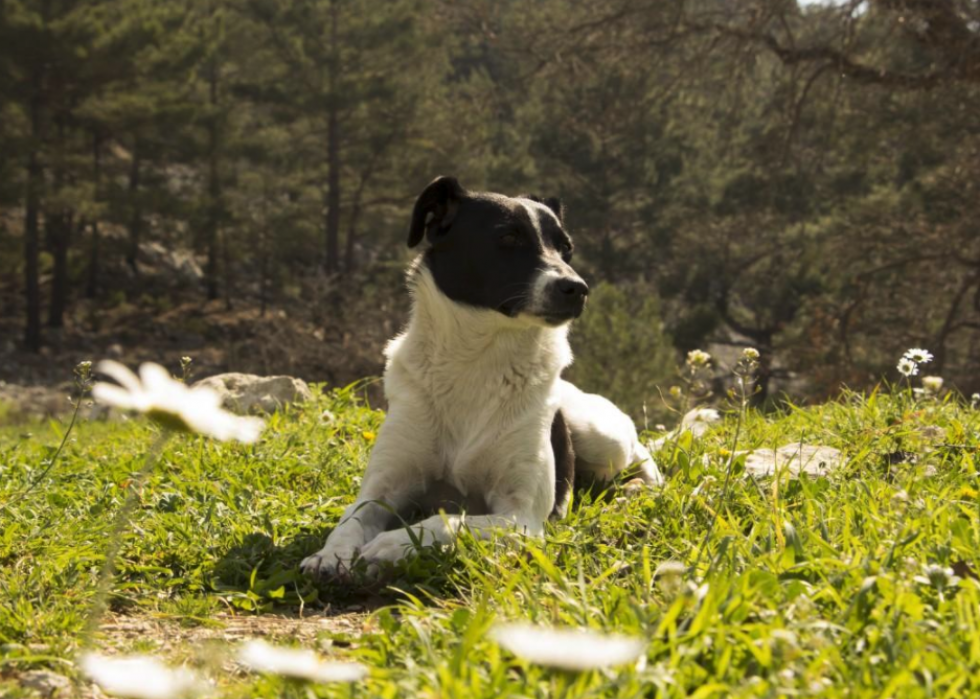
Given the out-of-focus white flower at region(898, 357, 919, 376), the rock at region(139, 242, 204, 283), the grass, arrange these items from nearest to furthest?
the grass < the out-of-focus white flower at region(898, 357, 919, 376) < the rock at region(139, 242, 204, 283)

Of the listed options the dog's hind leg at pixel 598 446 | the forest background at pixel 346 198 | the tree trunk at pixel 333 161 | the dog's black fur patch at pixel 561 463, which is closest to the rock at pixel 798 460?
the dog's hind leg at pixel 598 446

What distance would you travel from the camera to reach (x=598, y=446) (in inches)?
183

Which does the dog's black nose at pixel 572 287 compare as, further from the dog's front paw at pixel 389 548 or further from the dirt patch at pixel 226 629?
the dirt patch at pixel 226 629

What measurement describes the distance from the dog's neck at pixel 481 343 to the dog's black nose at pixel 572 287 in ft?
0.79

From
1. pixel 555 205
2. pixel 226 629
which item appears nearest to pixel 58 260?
pixel 555 205

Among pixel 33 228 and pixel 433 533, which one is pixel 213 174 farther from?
pixel 433 533

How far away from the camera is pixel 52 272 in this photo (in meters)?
33.5

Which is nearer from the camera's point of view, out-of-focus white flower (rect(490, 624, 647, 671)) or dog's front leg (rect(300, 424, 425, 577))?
out-of-focus white flower (rect(490, 624, 647, 671))

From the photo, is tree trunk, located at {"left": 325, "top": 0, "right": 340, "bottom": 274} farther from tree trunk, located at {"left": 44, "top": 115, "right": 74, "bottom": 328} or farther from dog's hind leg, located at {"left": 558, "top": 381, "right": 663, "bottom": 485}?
dog's hind leg, located at {"left": 558, "top": 381, "right": 663, "bottom": 485}

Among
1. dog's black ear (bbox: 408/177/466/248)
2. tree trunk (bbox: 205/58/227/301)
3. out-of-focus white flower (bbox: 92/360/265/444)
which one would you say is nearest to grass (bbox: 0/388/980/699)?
out-of-focus white flower (bbox: 92/360/265/444)

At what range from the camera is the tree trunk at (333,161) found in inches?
1212

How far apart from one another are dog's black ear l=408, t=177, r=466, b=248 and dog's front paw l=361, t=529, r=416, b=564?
1.21m

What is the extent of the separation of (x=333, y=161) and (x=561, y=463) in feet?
96.0

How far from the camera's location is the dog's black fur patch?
4.24 metres
